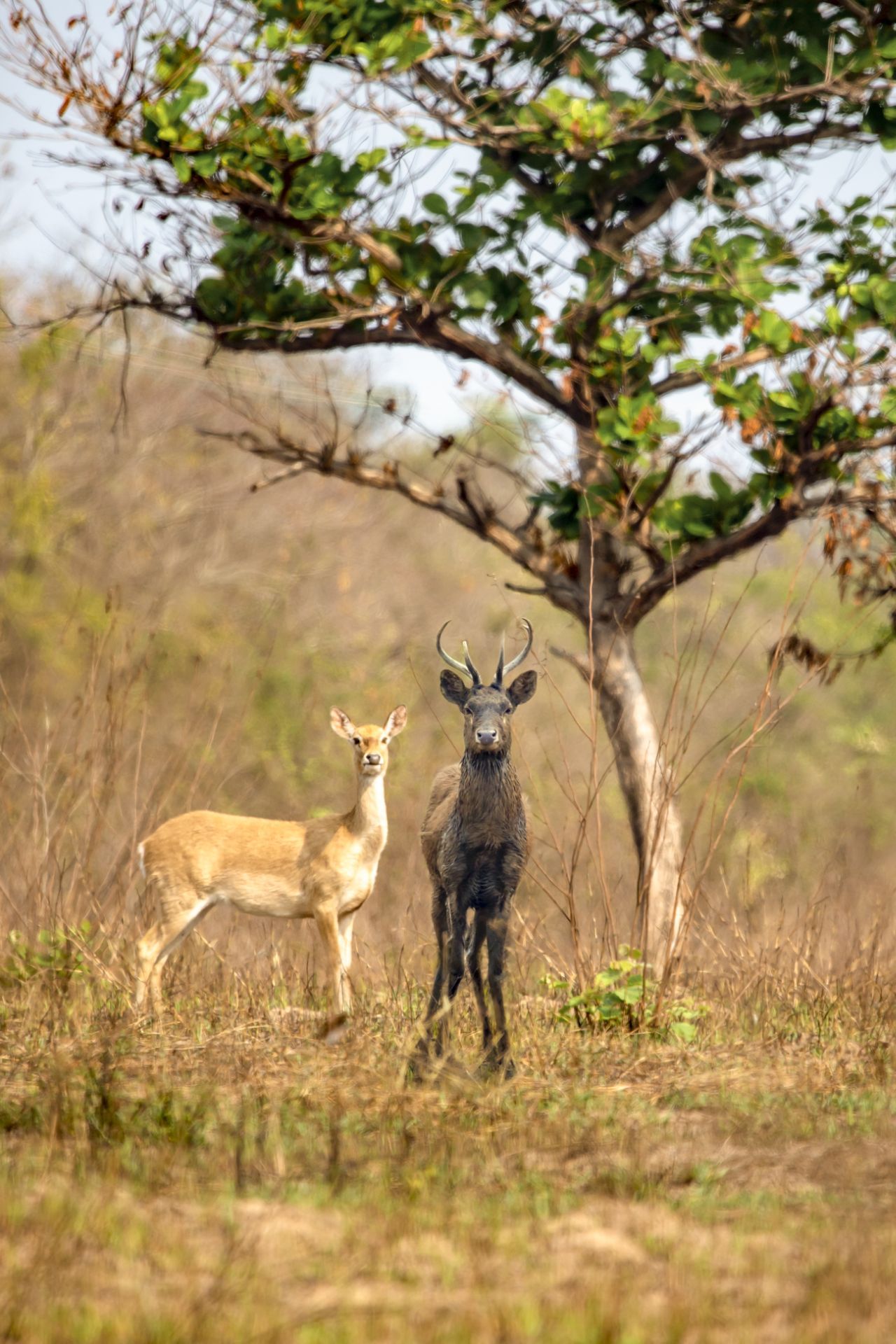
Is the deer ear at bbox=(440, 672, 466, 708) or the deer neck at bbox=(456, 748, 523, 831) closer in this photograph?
the deer neck at bbox=(456, 748, 523, 831)

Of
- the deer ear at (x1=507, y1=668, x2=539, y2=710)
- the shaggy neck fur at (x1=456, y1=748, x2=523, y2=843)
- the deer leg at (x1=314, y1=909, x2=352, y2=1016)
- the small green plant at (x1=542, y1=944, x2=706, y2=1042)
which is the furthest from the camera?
the deer leg at (x1=314, y1=909, x2=352, y2=1016)

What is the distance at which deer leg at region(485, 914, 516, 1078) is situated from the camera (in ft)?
19.8

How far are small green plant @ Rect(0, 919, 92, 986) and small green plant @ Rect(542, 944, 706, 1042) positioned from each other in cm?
245

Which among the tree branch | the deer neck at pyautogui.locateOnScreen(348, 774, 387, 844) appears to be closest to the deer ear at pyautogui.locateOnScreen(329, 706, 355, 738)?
the deer neck at pyautogui.locateOnScreen(348, 774, 387, 844)

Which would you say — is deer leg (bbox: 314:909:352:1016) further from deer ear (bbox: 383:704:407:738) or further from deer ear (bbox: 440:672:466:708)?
deer ear (bbox: 440:672:466:708)

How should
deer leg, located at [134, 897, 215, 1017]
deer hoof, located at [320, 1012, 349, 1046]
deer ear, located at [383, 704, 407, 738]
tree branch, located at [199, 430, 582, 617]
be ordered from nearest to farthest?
1. deer hoof, located at [320, 1012, 349, 1046]
2. deer ear, located at [383, 704, 407, 738]
3. deer leg, located at [134, 897, 215, 1017]
4. tree branch, located at [199, 430, 582, 617]

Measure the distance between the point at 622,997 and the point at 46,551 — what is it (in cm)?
1687

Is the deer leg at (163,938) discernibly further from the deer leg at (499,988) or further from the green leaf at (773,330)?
the green leaf at (773,330)

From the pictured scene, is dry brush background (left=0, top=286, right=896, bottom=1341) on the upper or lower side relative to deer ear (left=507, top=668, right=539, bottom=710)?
lower

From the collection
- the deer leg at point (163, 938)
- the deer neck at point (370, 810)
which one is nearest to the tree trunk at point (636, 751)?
the deer neck at point (370, 810)

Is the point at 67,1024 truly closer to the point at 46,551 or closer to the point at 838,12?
the point at 838,12

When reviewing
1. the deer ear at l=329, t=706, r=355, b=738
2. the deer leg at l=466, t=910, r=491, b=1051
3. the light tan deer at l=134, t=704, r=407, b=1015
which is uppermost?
the deer ear at l=329, t=706, r=355, b=738

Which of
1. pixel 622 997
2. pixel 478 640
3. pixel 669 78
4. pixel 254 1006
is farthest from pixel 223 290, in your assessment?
pixel 478 640

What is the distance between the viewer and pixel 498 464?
830 cm
